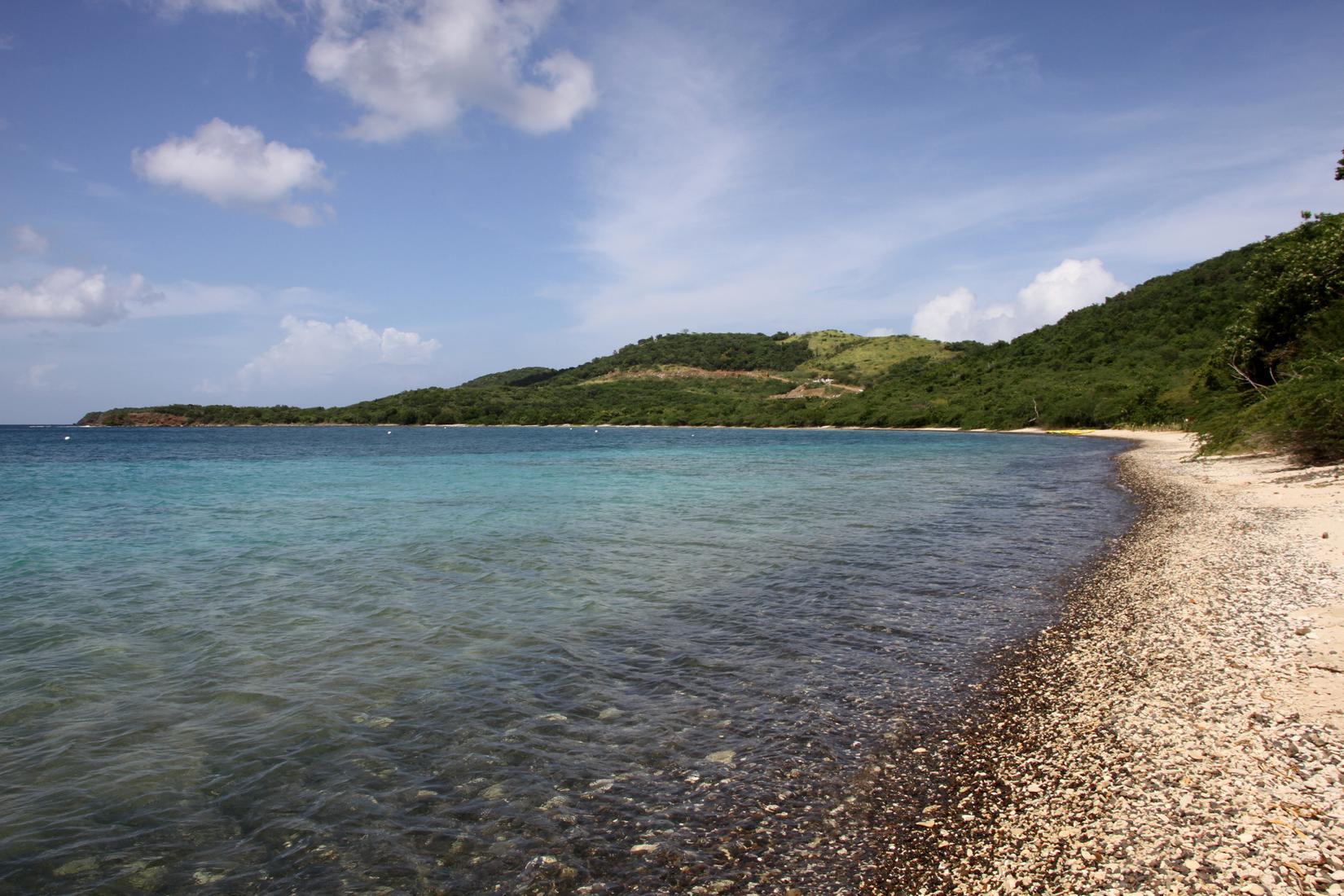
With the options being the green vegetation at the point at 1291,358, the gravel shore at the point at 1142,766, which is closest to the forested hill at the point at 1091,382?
the green vegetation at the point at 1291,358

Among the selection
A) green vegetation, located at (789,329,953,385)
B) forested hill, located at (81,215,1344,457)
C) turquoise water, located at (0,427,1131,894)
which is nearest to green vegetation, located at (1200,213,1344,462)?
forested hill, located at (81,215,1344,457)

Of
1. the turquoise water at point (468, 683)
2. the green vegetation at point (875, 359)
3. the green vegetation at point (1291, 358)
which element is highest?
the green vegetation at point (875, 359)

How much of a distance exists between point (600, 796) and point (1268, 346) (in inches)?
1858

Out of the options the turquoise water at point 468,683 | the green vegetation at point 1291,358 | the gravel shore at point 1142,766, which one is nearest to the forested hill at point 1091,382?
the green vegetation at point 1291,358

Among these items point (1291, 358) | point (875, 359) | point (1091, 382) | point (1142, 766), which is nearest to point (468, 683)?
point (1142, 766)

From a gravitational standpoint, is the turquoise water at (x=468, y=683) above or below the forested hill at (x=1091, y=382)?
below

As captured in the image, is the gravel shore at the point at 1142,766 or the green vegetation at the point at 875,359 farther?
the green vegetation at the point at 875,359

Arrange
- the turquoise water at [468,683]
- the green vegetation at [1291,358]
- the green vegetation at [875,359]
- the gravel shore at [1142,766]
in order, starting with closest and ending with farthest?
1. the gravel shore at [1142,766]
2. the turquoise water at [468,683]
3. the green vegetation at [1291,358]
4. the green vegetation at [875,359]

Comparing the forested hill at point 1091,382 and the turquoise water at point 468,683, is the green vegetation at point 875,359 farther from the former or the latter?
the turquoise water at point 468,683

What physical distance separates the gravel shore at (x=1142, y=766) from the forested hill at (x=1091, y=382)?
57.2 feet

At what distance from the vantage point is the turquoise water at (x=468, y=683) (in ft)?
16.8

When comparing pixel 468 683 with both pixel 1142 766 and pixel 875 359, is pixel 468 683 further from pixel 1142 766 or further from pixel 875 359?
pixel 875 359

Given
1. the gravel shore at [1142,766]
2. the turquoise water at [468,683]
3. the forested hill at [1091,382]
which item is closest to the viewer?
the gravel shore at [1142,766]

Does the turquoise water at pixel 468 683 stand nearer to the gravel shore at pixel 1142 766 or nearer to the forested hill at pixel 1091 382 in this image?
the gravel shore at pixel 1142 766
